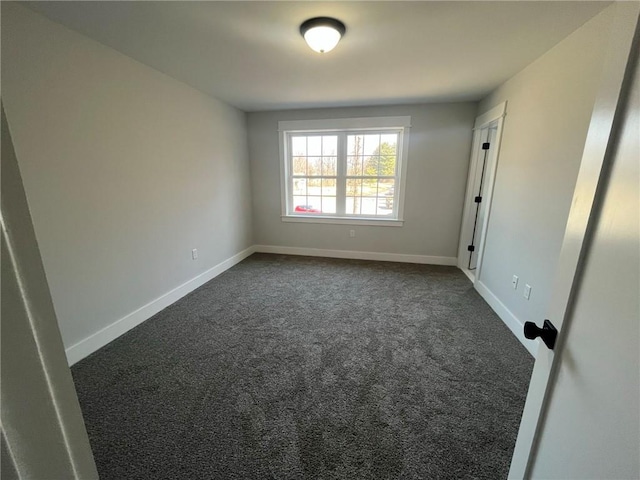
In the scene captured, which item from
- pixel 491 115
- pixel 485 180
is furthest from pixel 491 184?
pixel 491 115

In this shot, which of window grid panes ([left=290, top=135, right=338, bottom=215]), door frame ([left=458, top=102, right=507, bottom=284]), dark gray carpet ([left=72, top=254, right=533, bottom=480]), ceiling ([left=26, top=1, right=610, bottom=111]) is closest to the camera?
dark gray carpet ([left=72, top=254, right=533, bottom=480])

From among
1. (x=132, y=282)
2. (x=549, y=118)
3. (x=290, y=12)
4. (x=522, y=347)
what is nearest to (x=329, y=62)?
(x=290, y=12)

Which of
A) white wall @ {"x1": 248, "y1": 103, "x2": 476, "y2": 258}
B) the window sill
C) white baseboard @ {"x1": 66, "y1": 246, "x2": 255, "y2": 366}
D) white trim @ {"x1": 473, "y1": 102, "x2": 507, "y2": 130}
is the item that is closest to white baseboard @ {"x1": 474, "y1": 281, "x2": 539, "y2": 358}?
white wall @ {"x1": 248, "y1": 103, "x2": 476, "y2": 258}

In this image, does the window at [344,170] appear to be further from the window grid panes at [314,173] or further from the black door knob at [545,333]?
the black door knob at [545,333]

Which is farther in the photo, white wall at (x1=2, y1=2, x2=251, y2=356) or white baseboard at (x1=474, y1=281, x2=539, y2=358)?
white baseboard at (x1=474, y1=281, x2=539, y2=358)

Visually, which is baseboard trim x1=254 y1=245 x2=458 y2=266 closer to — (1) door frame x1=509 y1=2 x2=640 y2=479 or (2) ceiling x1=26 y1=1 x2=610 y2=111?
(2) ceiling x1=26 y1=1 x2=610 y2=111

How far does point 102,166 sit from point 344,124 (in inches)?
119

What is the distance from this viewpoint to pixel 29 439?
0.37 metres

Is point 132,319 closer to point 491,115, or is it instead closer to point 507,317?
point 507,317

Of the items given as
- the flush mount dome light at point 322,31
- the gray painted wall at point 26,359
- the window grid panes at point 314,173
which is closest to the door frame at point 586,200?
the gray painted wall at point 26,359

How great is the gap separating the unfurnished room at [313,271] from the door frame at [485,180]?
39 millimetres

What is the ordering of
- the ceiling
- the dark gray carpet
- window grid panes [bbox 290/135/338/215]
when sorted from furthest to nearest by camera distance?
window grid panes [bbox 290/135/338/215], the ceiling, the dark gray carpet

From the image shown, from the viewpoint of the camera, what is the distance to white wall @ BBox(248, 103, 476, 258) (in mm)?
3787

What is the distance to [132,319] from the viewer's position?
249 centimetres
